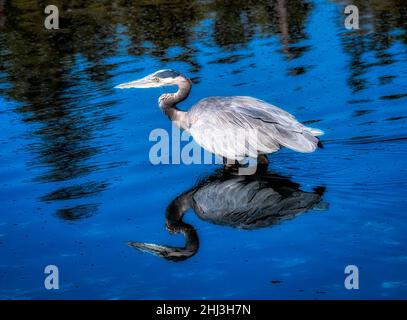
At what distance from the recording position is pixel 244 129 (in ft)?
33.0

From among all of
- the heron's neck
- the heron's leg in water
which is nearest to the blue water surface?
the heron's leg in water

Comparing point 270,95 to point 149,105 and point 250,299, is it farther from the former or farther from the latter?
point 250,299

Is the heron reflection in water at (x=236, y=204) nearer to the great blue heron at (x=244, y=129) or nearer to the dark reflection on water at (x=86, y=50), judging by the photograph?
the great blue heron at (x=244, y=129)

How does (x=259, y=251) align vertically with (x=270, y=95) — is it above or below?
below

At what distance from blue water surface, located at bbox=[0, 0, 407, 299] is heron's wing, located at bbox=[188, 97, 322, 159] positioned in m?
0.46

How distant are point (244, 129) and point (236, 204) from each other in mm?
1328

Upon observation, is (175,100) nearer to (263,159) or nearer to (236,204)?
(263,159)

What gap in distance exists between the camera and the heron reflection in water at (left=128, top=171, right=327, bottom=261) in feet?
27.5

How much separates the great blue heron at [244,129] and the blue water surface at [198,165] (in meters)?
0.46

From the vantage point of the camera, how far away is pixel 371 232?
8.04 metres

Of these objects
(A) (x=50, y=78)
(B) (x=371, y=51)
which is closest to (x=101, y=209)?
(A) (x=50, y=78)

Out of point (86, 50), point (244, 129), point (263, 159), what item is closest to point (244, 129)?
point (244, 129)

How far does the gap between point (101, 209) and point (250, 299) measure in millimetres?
2985

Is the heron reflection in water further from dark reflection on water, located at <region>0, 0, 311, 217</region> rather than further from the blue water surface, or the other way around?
dark reflection on water, located at <region>0, 0, 311, 217</region>
